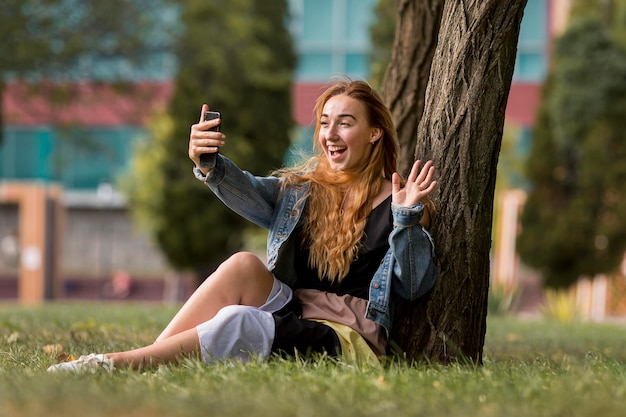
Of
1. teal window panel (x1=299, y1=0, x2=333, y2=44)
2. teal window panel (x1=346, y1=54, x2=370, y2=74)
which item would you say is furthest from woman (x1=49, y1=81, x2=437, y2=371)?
teal window panel (x1=299, y1=0, x2=333, y2=44)

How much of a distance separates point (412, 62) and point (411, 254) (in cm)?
264

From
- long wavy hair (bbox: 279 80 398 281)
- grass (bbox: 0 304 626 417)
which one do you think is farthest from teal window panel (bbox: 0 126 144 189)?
grass (bbox: 0 304 626 417)

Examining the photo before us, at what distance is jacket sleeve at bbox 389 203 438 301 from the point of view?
163 inches

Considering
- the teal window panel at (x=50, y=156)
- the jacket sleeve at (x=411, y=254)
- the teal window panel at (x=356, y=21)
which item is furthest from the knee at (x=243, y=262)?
the teal window panel at (x=50, y=156)

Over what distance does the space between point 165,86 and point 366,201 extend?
22.7 metres

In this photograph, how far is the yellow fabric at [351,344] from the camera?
4.09m

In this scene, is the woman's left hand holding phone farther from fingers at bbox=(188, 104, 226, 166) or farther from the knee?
the knee

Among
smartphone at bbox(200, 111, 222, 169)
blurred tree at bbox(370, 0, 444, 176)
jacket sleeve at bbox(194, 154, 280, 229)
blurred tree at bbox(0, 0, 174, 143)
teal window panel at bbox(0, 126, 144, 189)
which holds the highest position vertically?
blurred tree at bbox(0, 0, 174, 143)

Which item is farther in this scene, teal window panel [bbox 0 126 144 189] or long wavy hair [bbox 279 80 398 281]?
teal window panel [bbox 0 126 144 189]

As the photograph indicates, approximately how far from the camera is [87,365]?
3.67 meters

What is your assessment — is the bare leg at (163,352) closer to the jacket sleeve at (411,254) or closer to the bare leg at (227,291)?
the bare leg at (227,291)

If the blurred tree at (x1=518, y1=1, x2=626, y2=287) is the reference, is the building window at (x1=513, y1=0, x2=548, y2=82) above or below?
above

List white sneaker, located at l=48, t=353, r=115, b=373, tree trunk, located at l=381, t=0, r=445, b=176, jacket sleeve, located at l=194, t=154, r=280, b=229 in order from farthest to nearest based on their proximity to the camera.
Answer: tree trunk, located at l=381, t=0, r=445, b=176, jacket sleeve, located at l=194, t=154, r=280, b=229, white sneaker, located at l=48, t=353, r=115, b=373

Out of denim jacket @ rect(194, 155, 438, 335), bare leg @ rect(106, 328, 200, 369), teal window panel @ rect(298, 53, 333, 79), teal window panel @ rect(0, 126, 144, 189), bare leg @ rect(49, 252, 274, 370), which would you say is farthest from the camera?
teal window panel @ rect(0, 126, 144, 189)
